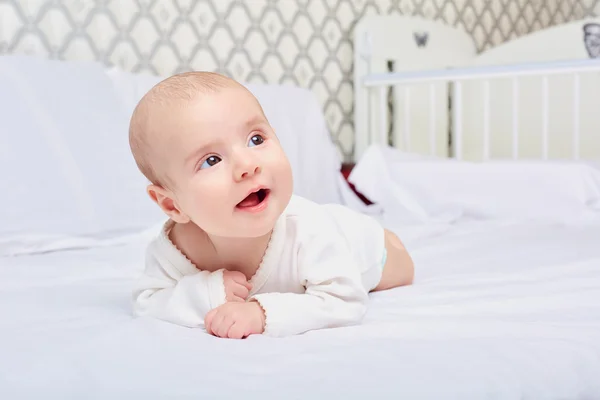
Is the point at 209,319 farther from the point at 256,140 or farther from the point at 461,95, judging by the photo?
the point at 461,95

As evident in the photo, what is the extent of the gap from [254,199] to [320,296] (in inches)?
6.1

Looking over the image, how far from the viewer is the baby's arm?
0.87 meters

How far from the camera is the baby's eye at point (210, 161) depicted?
80cm

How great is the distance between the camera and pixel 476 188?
222cm

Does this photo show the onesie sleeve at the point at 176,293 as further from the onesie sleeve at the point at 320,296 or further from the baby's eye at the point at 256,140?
the baby's eye at the point at 256,140

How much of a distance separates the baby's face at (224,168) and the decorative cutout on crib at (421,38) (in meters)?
2.37

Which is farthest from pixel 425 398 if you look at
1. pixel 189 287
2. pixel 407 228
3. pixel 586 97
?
pixel 586 97

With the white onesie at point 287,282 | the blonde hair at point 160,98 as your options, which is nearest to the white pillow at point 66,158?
the white onesie at point 287,282

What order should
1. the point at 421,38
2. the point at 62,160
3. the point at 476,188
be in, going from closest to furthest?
the point at 62,160 < the point at 476,188 < the point at 421,38

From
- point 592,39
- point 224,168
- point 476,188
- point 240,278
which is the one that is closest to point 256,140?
point 224,168

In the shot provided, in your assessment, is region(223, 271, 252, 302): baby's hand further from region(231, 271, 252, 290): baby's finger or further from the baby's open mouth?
the baby's open mouth

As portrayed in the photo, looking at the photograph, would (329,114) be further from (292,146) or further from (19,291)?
(19,291)

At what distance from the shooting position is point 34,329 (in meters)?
0.85

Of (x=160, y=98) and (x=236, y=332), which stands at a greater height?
(x=160, y=98)
